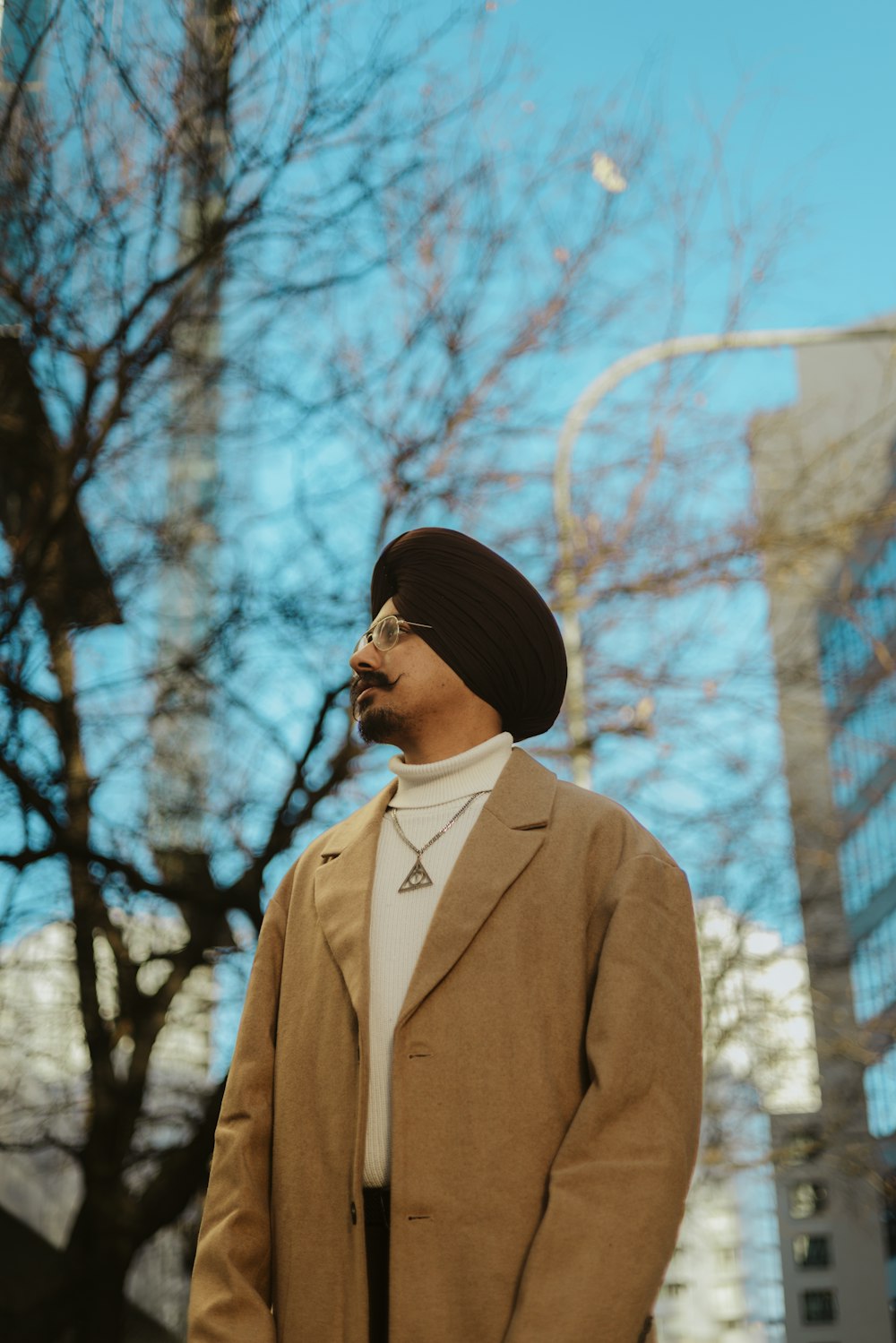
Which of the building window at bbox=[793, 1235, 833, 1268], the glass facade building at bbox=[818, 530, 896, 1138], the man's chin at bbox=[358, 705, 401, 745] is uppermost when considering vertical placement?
the glass facade building at bbox=[818, 530, 896, 1138]

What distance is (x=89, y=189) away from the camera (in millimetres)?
6707

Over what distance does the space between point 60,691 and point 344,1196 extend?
6.05m

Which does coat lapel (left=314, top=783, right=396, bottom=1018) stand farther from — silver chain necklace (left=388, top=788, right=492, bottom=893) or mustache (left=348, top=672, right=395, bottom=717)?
mustache (left=348, top=672, right=395, bottom=717)

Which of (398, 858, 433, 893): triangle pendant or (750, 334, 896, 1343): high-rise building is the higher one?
(750, 334, 896, 1343): high-rise building

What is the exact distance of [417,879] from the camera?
8.43 ft

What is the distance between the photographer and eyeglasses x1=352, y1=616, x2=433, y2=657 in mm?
2703

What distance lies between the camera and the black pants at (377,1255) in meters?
2.25

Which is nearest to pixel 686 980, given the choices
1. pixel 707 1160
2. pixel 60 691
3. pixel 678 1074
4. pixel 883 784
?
pixel 678 1074

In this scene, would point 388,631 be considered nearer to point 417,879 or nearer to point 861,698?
point 417,879

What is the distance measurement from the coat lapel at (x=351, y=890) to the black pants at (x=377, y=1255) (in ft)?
0.92

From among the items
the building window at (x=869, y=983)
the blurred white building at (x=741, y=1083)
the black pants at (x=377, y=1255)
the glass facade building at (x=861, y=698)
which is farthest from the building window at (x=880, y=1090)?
the black pants at (x=377, y=1255)

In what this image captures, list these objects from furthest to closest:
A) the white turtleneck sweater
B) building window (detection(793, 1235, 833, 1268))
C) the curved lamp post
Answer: building window (detection(793, 1235, 833, 1268)) < the curved lamp post < the white turtleneck sweater

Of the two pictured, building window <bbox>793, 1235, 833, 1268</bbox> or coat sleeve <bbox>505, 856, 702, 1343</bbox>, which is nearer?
coat sleeve <bbox>505, 856, 702, 1343</bbox>

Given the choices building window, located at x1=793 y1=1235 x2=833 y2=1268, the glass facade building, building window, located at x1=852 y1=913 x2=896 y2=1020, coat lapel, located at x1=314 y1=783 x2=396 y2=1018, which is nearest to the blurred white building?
building window, located at x1=852 y1=913 x2=896 y2=1020
